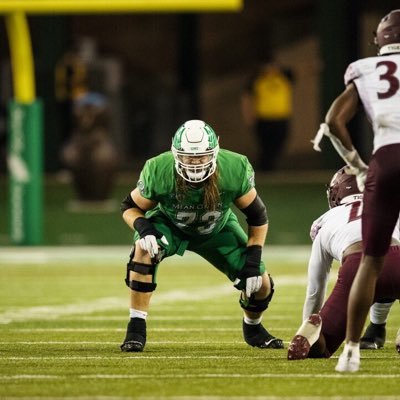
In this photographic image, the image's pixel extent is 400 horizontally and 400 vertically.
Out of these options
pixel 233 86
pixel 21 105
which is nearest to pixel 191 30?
pixel 233 86

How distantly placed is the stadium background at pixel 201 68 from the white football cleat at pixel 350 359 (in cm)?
1496

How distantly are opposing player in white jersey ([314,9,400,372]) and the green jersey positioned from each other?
1252mm

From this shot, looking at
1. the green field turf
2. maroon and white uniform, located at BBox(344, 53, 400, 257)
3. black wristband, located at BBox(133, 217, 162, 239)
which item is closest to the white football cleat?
maroon and white uniform, located at BBox(344, 53, 400, 257)

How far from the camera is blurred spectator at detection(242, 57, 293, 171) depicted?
22.2m

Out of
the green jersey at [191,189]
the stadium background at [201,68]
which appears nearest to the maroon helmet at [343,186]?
the green jersey at [191,189]

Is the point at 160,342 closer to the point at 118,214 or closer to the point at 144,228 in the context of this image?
the point at 144,228

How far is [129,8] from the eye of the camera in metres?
14.0

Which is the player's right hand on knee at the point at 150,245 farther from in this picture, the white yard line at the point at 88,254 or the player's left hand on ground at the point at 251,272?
the white yard line at the point at 88,254

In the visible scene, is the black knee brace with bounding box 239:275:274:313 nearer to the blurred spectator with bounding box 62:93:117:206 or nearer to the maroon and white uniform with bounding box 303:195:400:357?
the maroon and white uniform with bounding box 303:195:400:357

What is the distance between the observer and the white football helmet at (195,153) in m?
7.60

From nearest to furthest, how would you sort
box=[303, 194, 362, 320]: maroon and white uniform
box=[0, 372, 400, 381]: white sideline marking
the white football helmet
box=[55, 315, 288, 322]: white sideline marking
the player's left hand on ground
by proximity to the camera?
1. box=[0, 372, 400, 381]: white sideline marking
2. box=[303, 194, 362, 320]: maroon and white uniform
3. the white football helmet
4. the player's left hand on ground
5. box=[55, 315, 288, 322]: white sideline marking

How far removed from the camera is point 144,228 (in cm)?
775

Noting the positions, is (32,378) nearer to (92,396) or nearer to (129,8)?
(92,396)

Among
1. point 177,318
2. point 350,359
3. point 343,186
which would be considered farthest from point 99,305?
point 350,359
